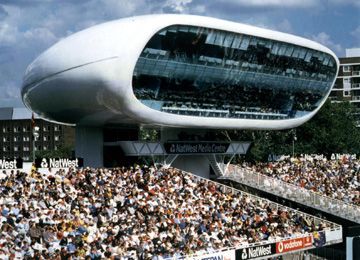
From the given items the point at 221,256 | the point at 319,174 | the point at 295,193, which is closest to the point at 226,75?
the point at 295,193

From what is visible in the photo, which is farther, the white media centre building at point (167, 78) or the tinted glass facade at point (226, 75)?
the tinted glass facade at point (226, 75)

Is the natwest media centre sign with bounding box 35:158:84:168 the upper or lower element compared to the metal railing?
upper

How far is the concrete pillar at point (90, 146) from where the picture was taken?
150 ft

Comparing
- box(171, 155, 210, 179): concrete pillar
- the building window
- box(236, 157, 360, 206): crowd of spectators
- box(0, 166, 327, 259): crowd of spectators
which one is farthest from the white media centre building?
the building window

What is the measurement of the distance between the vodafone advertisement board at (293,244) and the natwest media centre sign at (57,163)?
12020 mm

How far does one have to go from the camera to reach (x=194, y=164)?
165 ft

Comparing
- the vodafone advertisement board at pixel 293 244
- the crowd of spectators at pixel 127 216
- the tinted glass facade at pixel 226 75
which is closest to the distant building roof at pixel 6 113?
the tinted glass facade at pixel 226 75

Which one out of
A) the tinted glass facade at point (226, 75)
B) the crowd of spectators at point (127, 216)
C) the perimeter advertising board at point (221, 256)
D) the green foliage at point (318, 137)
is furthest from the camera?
the green foliage at point (318, 137)

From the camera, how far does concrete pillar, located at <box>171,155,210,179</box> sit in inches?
1956

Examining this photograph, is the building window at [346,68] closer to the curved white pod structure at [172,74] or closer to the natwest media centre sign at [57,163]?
the curved white pod structure at [172,74]

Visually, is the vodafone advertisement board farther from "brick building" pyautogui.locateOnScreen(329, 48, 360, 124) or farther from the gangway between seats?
"brick building" pyautogui.locateOnScreen(329, 48, 360, 124)

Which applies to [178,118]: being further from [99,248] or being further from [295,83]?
[99,248]

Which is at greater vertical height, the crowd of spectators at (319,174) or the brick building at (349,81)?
the brick building at (349,81)

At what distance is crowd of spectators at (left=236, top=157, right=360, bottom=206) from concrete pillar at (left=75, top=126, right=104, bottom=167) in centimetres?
1191
